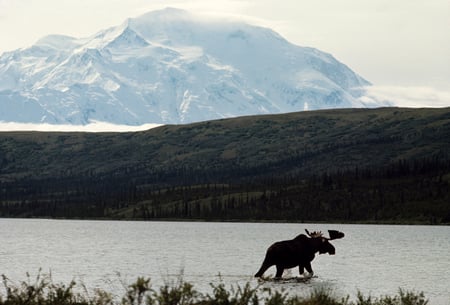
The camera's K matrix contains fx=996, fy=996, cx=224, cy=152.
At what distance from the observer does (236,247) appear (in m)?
117

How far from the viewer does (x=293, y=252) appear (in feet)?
197

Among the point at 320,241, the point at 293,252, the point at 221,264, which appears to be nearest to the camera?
the point at 293,252

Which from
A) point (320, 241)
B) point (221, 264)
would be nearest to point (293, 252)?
point (320, 241)

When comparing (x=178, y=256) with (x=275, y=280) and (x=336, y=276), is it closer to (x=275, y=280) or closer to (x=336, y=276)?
(x=336, y=276)

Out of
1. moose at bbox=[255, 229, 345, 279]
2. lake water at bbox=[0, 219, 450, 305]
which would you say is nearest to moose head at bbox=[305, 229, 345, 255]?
moose at bbox=[255, 229, 345, 279]

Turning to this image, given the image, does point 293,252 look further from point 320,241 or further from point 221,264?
point 221,264

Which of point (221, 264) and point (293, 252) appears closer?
point (293, 252)

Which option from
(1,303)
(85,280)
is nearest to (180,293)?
(1,303)

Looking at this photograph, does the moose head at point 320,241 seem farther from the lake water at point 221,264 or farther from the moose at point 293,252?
the lake water at point 221,264

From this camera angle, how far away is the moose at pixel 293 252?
192 ft

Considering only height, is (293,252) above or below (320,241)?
below

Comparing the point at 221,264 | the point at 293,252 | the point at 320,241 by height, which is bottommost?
the point at 221,264

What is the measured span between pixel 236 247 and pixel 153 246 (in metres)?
9.88

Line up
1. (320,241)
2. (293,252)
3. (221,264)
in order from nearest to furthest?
(293,252) → (320,241) → (221,264)
